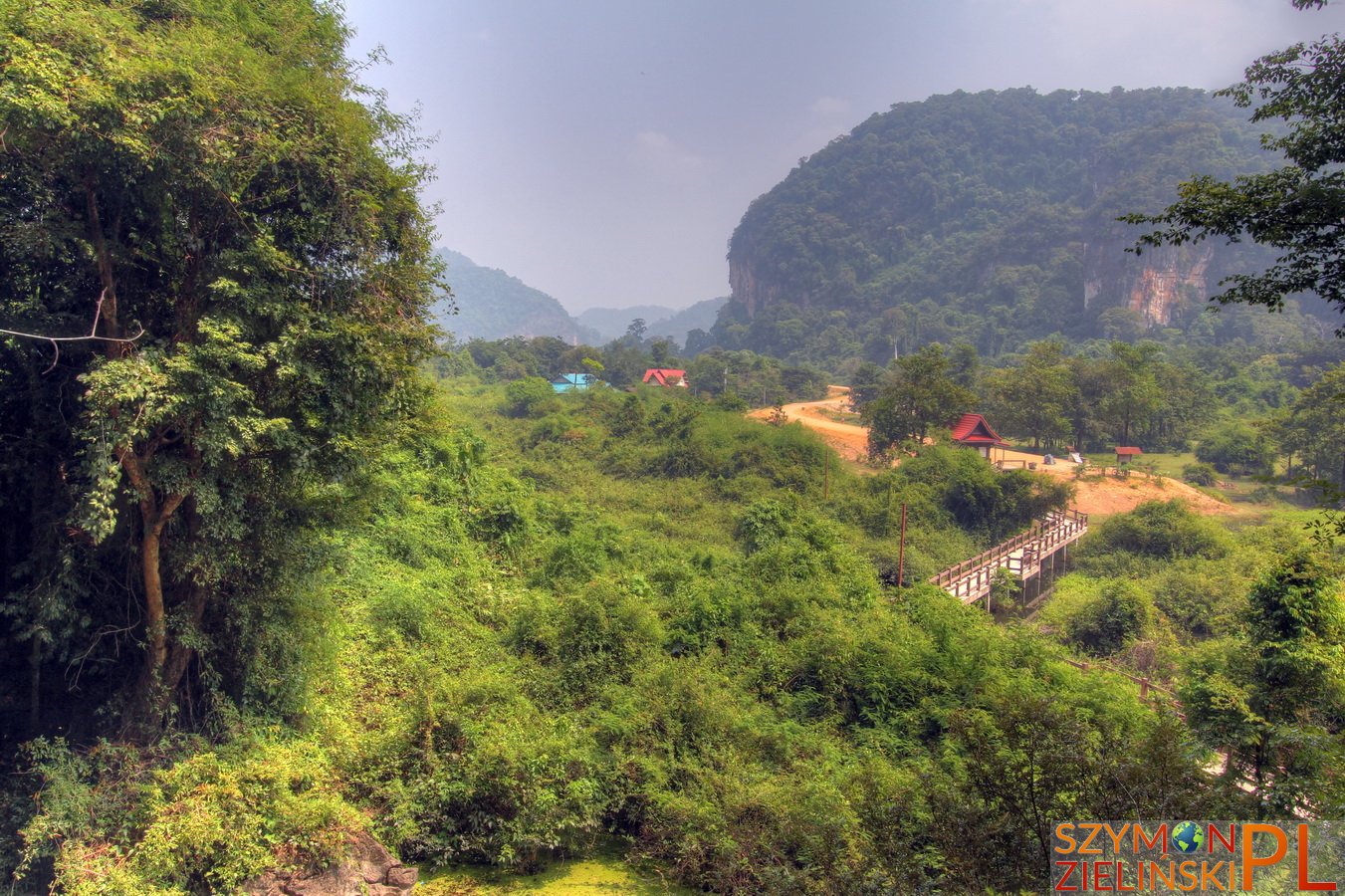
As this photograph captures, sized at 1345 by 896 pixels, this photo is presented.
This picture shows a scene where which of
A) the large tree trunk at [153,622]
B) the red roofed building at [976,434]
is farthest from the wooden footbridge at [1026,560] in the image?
the large tree trunk at [153,622]

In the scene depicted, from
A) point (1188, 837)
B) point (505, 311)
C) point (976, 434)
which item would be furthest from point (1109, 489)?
point (505, 311)

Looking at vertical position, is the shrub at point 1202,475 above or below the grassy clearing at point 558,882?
above

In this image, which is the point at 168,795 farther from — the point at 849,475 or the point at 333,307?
the point at 849,475

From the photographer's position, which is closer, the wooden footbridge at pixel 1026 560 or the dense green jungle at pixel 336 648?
the dense green jungle at pixel 336 648

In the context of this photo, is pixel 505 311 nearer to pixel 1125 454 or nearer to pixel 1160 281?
pixel 1160 281

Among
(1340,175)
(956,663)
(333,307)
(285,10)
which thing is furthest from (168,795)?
(1340,175)

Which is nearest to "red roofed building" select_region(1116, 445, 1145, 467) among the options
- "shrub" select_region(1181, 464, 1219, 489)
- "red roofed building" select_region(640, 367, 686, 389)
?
"shrub" select_region(1181, 464, 1219, 489)

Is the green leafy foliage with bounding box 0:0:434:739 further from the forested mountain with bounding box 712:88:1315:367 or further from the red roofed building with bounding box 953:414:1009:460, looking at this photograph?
the forested mountain with bounding box 712:88:1315:367

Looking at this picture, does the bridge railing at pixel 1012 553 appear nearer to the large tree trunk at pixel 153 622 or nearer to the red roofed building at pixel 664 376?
the large tree trunk at pixel 153 622

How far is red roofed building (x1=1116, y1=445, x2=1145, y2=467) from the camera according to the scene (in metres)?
30.1

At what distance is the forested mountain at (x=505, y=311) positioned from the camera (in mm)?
159250

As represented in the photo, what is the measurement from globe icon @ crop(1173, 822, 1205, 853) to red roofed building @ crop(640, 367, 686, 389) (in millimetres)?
47056

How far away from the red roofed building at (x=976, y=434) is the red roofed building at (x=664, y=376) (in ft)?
80.9

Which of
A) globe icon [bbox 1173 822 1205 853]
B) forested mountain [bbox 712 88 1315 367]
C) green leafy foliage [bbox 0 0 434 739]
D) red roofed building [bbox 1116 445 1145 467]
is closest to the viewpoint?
globe icon [bbox 1173 822 1205 853]
